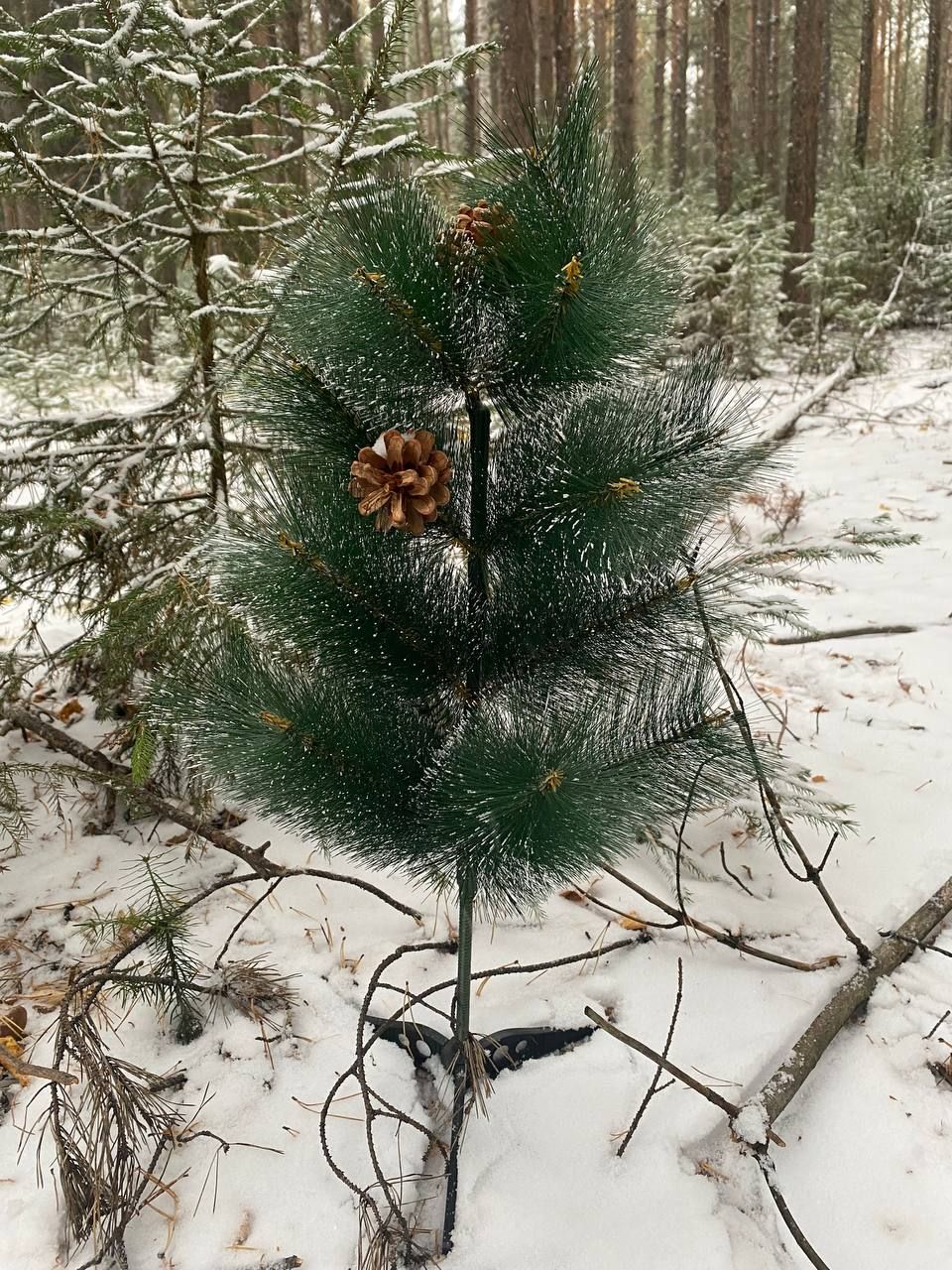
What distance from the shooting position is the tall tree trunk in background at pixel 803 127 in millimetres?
10344

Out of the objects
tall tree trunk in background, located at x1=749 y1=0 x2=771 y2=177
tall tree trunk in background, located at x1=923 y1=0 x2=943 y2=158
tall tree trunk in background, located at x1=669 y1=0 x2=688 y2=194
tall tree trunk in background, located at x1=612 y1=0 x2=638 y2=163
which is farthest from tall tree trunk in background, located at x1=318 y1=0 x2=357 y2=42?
tall tree trunk in background, located at x1=923 y1=0 x2=943 y2=158

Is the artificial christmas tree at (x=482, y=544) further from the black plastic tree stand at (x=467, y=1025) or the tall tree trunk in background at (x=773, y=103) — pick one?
the tall tree trunk in background at (x=773, y=103)

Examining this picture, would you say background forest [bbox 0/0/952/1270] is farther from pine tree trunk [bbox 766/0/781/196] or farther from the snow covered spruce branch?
pine tree trunk [bbox 766/0/781/196]

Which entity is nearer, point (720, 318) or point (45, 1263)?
point (45, 1263)

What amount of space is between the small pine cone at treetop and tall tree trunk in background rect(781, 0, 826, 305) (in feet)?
35.7

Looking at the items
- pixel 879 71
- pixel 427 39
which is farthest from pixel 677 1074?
pixel 879 71

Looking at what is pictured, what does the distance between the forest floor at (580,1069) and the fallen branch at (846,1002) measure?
0.05 m

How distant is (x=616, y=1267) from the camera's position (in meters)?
1.28

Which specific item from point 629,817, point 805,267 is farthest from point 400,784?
point 805,267

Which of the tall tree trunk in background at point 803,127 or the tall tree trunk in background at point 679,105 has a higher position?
the tall tree trunk in background at point 679,105

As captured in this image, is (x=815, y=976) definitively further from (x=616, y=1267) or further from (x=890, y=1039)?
(x=616, y=1267)

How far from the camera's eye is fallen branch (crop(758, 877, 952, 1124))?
4.77 ft

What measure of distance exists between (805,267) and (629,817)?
35.0ft

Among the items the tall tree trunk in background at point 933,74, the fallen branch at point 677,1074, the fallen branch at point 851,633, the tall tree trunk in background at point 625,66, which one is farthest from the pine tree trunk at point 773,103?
the fallen branch at point 677,1074
